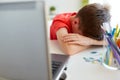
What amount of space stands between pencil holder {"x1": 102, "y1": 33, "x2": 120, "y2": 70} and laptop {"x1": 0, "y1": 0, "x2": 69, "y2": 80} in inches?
14.5

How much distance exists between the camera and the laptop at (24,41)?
31cm

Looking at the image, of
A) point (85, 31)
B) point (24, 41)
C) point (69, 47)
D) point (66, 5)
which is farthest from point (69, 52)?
point (66, 5)

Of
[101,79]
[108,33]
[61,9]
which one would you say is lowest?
[101,79]

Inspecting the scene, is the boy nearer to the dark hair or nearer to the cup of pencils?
the dark hair

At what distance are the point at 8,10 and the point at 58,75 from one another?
1.02 feet

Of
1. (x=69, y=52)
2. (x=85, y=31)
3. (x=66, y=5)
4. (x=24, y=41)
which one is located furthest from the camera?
(x=66, y=5)

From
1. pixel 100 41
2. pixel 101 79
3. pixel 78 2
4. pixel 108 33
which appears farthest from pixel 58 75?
pixel 78 2

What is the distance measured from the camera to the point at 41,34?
0.31 m

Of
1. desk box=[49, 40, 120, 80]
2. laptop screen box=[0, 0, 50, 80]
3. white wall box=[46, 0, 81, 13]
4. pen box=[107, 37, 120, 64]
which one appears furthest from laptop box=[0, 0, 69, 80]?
white wall box=[46, 0, 81, 13]

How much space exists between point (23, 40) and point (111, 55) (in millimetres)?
428

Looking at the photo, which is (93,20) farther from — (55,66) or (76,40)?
(55,66)

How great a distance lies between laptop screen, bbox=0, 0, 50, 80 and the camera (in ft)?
1.00

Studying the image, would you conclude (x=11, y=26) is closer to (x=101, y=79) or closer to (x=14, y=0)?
(x=14, y=0)

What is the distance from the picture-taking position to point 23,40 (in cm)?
34
